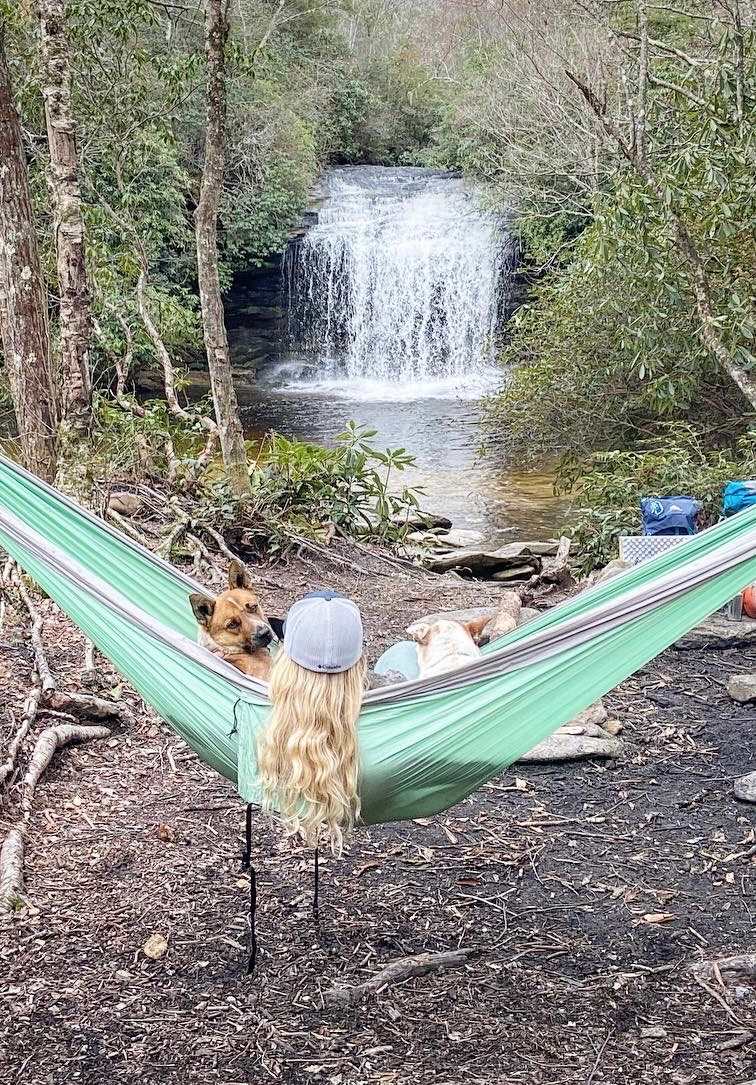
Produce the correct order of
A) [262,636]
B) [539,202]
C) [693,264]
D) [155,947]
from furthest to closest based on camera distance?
1. [539,202]
2. [693,264]
3. [262,636]
4. [155,947]

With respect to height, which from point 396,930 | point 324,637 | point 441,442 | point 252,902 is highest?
point 324,637

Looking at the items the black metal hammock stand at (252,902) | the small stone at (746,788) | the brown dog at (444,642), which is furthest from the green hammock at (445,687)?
the small stone at (746,788)

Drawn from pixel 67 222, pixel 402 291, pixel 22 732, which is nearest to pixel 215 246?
pixel 67 222

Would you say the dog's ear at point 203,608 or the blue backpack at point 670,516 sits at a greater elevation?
the dog's ear at point 203,608

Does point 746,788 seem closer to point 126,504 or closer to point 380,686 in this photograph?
point 380,686

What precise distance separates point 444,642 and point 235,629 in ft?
1.65

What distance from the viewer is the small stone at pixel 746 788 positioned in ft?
8.33

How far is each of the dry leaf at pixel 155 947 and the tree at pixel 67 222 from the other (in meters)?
2.30

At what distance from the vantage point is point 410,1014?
5.88ft

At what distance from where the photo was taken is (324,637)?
1687 millimetres

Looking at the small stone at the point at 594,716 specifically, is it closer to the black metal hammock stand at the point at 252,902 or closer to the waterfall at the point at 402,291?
the black metal hammock stand at the point at 252,902

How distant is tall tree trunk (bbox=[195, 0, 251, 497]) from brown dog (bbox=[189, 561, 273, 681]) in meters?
2.83

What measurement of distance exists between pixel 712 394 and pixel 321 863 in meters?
4.47

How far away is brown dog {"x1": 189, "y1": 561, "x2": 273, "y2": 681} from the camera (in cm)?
217
